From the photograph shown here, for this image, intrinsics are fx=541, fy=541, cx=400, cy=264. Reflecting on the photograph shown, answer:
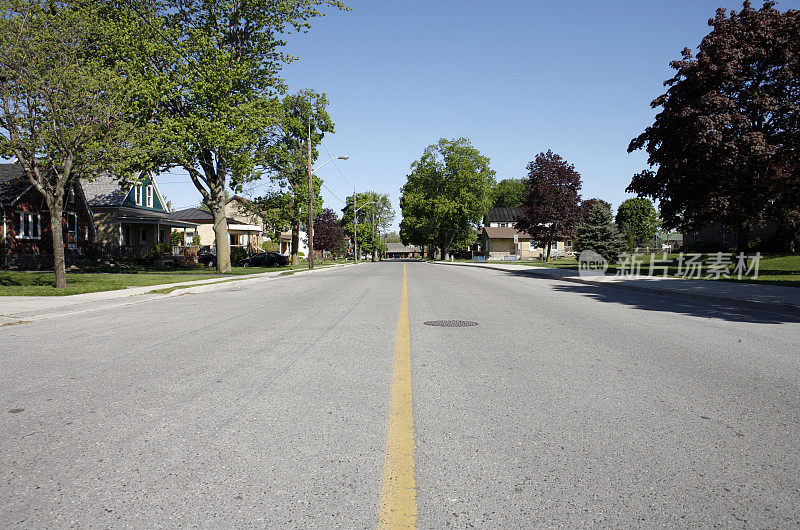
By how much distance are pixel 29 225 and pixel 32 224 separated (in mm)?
208

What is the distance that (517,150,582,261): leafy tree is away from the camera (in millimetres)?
53422

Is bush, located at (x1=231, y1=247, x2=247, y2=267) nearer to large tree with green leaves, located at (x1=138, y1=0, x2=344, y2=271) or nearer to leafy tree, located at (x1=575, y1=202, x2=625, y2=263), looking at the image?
large tree with green leaves, located at (x1=138, y1=0, x2=344, y2=271)

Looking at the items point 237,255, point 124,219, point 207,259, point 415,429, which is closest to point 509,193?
point 237,255

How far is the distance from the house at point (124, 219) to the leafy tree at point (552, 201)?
32.5 m

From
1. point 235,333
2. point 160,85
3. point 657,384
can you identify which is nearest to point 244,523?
point 657,384

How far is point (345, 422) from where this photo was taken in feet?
13.4

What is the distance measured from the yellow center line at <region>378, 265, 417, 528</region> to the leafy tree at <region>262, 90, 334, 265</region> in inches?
1344

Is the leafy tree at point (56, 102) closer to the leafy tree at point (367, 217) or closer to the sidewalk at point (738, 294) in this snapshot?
the sidewalk at point (738, 294)

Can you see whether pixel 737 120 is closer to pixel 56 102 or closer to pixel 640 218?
pixel 56 102

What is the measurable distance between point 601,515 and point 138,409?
3621 mm

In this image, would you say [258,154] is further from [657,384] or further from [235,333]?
[657,384]

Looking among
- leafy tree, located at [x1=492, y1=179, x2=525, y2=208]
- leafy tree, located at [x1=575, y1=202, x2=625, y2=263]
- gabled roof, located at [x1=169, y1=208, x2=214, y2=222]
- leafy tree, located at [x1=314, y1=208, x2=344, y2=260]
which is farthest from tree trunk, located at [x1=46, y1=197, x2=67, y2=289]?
leafy tree, located at [x1=492, y1=179, x2=525, y2=208]

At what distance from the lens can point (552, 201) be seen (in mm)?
53781

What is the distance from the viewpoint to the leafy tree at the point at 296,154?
41603 millimetres
